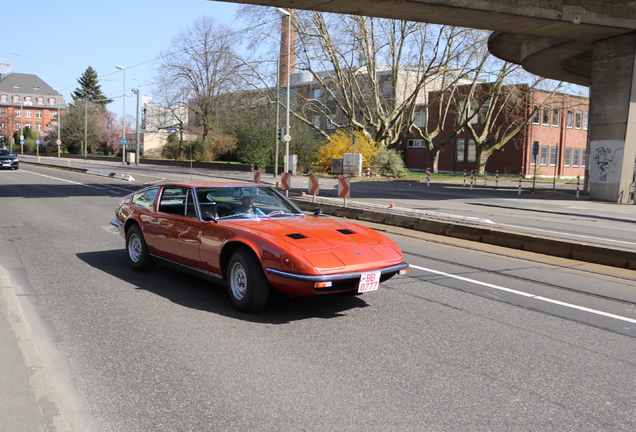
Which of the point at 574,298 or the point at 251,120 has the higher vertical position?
the point at 251,120

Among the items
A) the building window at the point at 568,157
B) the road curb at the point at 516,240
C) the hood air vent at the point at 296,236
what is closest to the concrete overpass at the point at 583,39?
the road curb at the point at 516,240

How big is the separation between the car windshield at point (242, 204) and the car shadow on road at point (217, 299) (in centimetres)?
84

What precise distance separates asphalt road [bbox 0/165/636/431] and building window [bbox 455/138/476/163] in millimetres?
48073

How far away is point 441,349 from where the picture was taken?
509 centimetres

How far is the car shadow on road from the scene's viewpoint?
20.0 ft

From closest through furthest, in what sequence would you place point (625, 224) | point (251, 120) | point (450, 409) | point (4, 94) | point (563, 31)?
1. point (450, 409)
2. point (625, 224)
3. point (563, 31)
4. point (251, 120)
5. point (4, 94)

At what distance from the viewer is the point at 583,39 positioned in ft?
81.6

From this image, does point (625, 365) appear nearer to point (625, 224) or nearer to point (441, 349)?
point (441, 349)

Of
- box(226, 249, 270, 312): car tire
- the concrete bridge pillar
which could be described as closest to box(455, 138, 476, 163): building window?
the concrete bridge pillar

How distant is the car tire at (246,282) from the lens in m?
5.86

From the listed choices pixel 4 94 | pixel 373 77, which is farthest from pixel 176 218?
pixel 4 94

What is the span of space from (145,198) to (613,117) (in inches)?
895

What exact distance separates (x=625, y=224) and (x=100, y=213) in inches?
585

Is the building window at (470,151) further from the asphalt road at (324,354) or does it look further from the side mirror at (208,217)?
the side mirror at (208,217)
